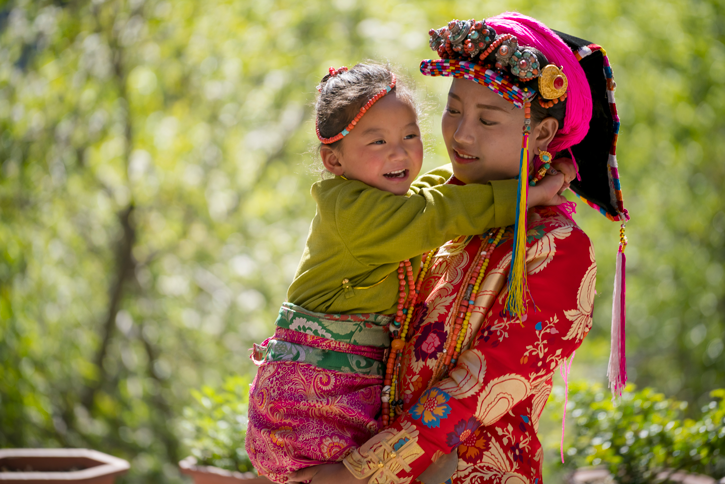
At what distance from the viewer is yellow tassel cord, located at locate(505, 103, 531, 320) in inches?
64.8

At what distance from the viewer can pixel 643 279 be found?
6531 millimetres

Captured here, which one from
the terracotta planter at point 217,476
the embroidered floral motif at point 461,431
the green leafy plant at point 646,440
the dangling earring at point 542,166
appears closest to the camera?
the embroidered floral motif at point 461,431

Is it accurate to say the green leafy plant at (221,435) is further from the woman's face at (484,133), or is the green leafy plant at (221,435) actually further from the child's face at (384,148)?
the woman's face at (484,133)

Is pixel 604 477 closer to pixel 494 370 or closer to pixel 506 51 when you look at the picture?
pixel 494 370

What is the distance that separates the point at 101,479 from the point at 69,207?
9.61 feet

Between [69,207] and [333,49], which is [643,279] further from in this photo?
[69,207]

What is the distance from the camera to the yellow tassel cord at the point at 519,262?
5.40ft

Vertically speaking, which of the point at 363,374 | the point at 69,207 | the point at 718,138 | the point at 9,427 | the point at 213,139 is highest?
the point at 213,139

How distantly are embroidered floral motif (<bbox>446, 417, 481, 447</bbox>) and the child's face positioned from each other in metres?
0.68

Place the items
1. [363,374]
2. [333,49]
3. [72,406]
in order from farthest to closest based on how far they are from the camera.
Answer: [333,49] → [72,406] → [363,374]


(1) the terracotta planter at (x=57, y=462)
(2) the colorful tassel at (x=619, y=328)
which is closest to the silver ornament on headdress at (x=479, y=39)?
(2) the colorful tassel at (x=619, y=328)

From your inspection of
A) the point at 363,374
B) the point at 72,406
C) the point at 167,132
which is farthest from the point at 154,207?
the point at 363,374

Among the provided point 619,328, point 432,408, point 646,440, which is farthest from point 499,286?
point 646,440

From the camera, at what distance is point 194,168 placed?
5.53 metres
